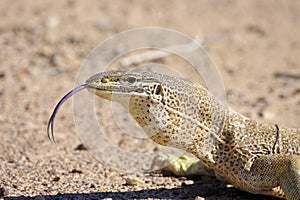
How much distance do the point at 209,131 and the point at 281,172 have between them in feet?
2.33

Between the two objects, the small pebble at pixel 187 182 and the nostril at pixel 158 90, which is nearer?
the nostril at pixel 158 90

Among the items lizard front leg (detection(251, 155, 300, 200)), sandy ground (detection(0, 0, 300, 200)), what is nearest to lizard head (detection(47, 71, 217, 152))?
lizard front leg (detection(251, 155, 300, 200))

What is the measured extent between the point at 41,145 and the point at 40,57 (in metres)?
4.85


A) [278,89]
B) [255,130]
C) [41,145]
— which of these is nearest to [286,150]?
[255,130]

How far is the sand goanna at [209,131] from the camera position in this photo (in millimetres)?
4668

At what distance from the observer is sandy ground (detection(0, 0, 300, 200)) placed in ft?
18.2

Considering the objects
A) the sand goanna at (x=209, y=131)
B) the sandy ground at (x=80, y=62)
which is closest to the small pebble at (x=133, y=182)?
the sandy ground at (x=80, y=62)

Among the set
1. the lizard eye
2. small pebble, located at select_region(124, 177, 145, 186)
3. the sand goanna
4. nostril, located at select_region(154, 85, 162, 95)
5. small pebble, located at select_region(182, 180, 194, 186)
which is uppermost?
the lizard eye

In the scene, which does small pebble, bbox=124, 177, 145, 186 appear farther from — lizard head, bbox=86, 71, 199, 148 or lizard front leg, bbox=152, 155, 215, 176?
lizard head, bbox=86, 71, 199, 148

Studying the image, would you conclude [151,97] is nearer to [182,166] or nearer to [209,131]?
[209,131]

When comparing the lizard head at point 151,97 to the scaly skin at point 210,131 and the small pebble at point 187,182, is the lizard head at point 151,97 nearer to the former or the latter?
the scaly skin at point 210,131

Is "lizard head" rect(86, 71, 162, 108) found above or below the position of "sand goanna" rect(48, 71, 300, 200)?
above

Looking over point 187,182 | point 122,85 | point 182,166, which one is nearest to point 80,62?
point 182,166

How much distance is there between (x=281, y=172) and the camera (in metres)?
4.90
